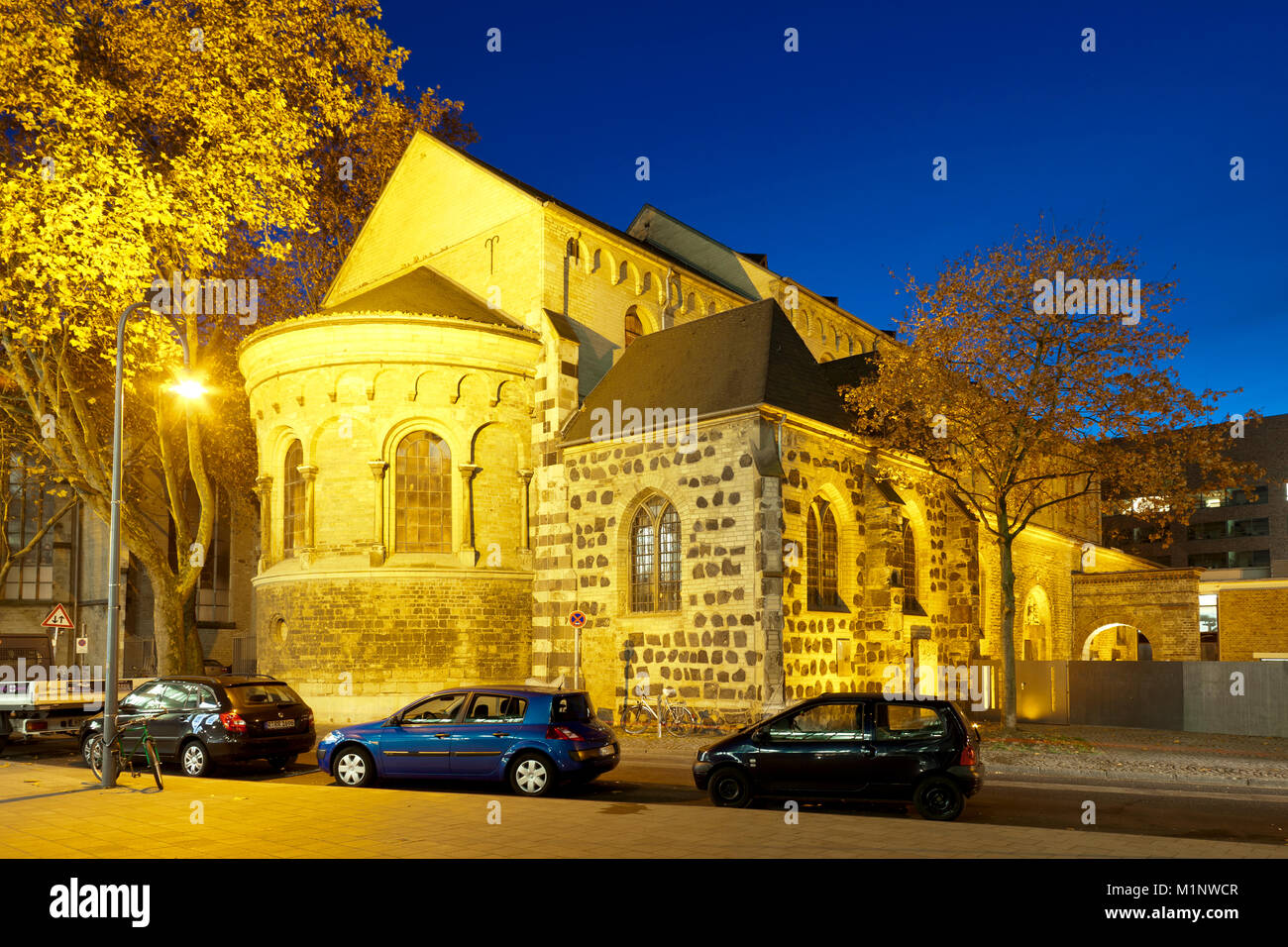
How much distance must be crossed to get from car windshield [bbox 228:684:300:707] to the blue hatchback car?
96.1 inches

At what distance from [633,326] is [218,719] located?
17.8 m

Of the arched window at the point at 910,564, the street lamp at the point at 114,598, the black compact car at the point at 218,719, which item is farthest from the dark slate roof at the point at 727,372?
the street lamp at the point at 114,598

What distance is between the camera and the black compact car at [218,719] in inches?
669

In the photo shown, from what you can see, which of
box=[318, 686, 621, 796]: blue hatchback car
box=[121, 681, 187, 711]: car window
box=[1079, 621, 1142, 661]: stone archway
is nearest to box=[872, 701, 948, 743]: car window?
box=[318, 686, 621, 796]: blue hatchback car

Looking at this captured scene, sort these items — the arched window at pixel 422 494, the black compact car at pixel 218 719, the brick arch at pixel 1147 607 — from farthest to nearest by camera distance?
the brick arch at pixel 1147 607 < the arched window at pixel 422 494 < the black compact car at pixel 218 719

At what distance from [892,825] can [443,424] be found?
18068 millimetres

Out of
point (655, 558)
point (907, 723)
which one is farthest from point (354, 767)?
point (655, 558)

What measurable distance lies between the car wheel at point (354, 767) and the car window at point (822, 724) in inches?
238

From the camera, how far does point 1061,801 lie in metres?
14.3

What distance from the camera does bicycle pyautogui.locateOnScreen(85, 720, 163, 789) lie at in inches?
559

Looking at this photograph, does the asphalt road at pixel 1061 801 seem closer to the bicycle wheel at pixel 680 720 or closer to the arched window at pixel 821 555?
the bicycle wheel at pixel 680 720

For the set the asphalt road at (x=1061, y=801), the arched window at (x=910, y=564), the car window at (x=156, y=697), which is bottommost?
the asphalt road at (x=1061, y=801)

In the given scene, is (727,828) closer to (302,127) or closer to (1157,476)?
(1157,476)

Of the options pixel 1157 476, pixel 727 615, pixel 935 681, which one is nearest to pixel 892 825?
pixel 727 615
